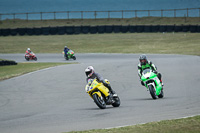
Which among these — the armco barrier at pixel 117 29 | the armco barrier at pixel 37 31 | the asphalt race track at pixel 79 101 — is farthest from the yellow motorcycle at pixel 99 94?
the armco barrier at pixel 37 31

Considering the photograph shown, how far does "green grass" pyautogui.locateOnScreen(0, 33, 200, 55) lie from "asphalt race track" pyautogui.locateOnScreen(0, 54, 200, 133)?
64.6 feet

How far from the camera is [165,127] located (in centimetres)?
761

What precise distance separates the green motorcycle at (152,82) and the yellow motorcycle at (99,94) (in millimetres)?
1574

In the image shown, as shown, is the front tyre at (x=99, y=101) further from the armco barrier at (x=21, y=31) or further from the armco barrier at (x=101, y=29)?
the armco barrier at (x=21, y=31)

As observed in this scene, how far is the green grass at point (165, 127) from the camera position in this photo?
7332 mm

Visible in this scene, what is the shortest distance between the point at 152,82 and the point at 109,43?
3523 cm

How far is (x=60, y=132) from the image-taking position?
303 inches

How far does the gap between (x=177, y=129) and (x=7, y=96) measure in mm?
8024

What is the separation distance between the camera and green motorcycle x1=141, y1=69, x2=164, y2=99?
1230 cm

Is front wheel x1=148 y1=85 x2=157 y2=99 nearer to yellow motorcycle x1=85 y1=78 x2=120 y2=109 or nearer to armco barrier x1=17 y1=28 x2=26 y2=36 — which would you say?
yellow motorcycle x1=85 y1=78 x2=120 y2=109

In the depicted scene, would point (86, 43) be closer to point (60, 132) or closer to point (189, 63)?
point (189, 63)

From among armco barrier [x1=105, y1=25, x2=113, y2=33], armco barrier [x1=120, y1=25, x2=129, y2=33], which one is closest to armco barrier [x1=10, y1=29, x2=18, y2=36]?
armco barrier [x1=105, y1=25, x2=113, y2=33]

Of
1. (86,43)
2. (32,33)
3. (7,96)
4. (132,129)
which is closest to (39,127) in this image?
(132,129)

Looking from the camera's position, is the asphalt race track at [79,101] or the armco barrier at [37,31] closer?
the asphalt race track at [79,101]
